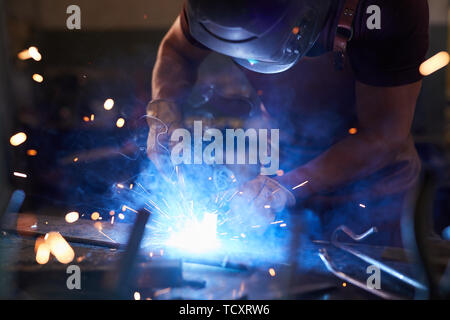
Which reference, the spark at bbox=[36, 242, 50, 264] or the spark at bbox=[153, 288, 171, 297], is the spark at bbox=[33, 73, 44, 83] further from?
the spark at bbox=[153, 288, 171, 297]

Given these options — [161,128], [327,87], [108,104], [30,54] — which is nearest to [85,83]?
[108,104]

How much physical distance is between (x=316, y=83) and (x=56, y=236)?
105 cm

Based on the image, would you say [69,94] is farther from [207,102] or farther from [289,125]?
[289,125]

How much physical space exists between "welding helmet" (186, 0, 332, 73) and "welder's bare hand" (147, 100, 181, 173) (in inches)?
20.5

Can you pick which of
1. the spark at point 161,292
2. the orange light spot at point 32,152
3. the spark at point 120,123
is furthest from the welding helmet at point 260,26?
the orange light spot at point 32,152

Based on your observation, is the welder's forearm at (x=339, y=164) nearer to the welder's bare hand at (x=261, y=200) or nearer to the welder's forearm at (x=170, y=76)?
the welder's bare hand at (x=261, y=200)

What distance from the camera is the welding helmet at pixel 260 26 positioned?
82cm

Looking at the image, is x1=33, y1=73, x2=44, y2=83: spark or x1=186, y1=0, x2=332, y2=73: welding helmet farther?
x1=33, y1=73, x2=44, y2=83: spark

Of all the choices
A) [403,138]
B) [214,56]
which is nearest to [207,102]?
[214,56]

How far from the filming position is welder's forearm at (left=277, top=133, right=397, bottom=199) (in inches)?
53.8

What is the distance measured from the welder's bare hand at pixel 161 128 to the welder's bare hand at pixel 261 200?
0.30 m

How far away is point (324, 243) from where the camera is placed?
1140 millimetres

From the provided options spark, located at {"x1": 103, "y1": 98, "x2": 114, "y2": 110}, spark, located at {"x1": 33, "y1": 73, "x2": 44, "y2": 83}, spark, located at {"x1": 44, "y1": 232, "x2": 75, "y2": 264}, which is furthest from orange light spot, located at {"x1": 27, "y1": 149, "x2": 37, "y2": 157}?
spark, located at {"x1": 44, "y1": 232, "x2": 75, "y2": 264}
